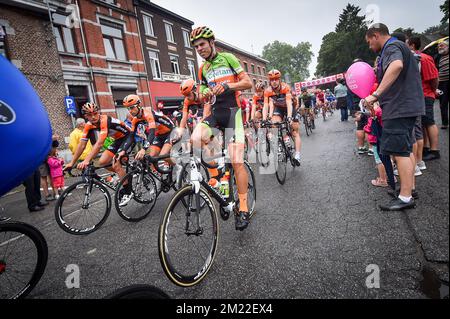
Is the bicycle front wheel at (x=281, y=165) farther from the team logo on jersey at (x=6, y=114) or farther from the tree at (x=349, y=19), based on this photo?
the tree at (x=349, y=19)

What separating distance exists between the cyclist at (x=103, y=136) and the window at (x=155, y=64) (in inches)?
723

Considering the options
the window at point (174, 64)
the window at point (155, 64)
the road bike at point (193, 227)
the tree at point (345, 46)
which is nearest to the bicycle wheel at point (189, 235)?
the road bike at point (193, 227)

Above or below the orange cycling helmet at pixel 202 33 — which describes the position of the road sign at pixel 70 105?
above

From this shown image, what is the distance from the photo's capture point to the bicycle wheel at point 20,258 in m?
2.49

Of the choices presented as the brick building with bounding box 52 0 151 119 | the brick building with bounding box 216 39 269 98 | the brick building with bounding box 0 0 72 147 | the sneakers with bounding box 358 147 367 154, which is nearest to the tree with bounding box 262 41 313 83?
the brick building with bounding box 216 39 269 98

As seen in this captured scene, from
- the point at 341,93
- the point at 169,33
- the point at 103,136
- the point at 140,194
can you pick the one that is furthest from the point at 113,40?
the point at 140,194

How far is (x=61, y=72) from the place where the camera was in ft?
46.1

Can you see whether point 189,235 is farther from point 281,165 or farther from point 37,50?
point 37,50

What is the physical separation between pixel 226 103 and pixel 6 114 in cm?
242

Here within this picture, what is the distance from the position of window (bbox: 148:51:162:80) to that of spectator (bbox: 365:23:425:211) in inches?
846

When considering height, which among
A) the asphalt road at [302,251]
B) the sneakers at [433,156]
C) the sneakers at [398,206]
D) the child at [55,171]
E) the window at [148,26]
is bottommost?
the asphalt road at [302,251]

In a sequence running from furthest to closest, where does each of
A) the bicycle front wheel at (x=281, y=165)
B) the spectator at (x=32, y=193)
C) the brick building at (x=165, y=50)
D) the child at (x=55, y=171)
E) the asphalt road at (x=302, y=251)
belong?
the brick building at (x=165, y=50)
the child at (x=55, y=171)
the spectator at (x=32, y=193)
the bicycle front wheel at (x=281, y=165)
the asphalt road at (x=302, y=251)

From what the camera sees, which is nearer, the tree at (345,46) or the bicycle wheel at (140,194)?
the bicycle wheel at (140,194)
